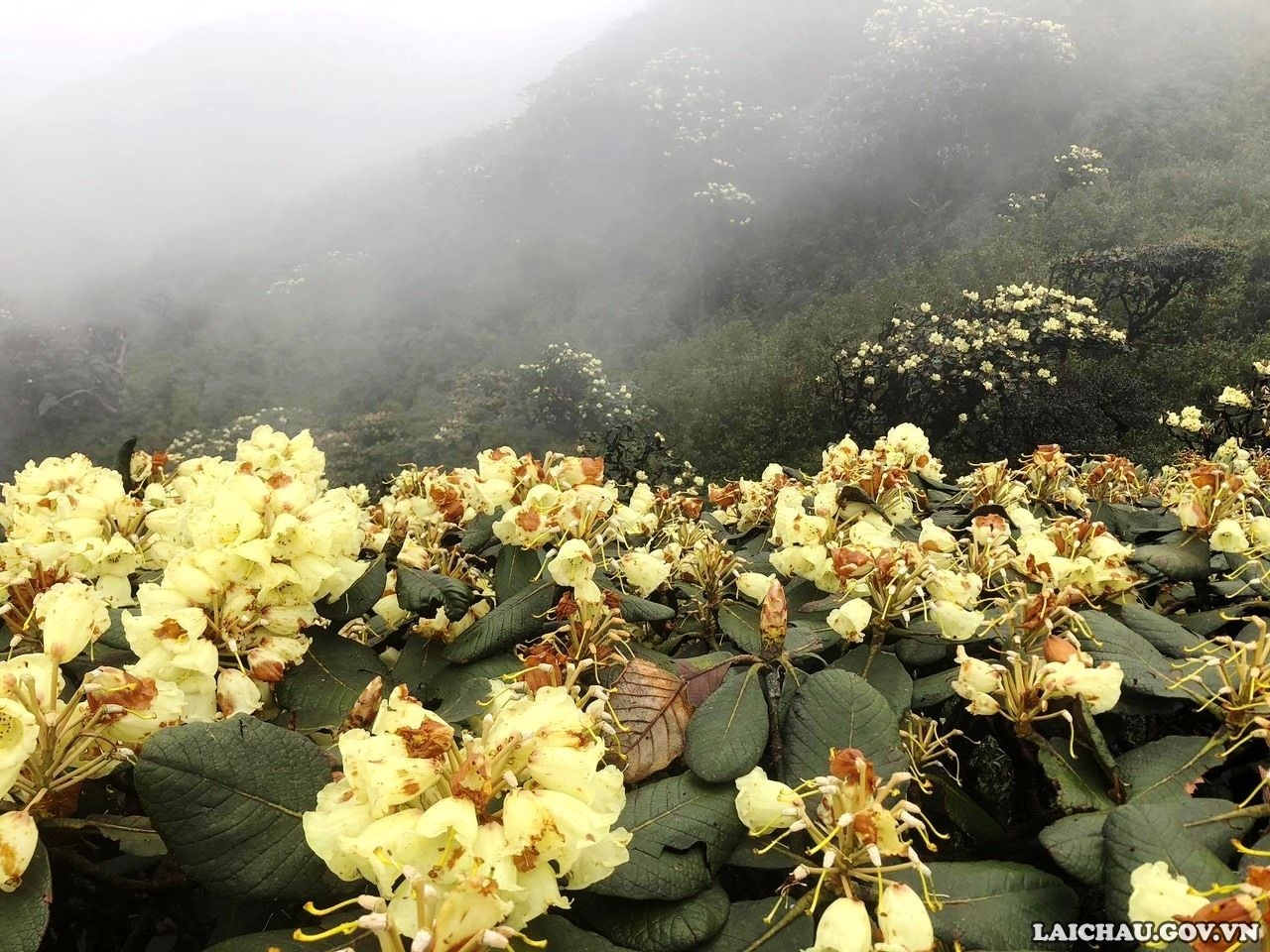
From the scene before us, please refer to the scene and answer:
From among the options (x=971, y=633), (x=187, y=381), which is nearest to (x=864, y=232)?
(x=187, y=381)

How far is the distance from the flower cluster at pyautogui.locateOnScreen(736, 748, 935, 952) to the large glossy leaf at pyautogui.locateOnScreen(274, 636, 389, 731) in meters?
0.44

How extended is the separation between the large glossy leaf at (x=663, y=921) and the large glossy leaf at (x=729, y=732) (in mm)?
103

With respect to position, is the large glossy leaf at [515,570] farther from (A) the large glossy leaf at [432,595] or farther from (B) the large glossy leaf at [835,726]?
(B) the large glossy leaf at [835,726]

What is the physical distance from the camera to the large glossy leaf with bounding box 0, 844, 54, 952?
1.77ft

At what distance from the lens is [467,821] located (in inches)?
20.1

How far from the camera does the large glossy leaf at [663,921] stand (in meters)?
0.60

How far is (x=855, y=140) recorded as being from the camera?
553 inches

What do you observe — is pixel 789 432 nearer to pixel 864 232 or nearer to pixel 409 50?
pixel 864 232

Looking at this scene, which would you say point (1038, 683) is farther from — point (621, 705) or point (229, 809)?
point (229, 809)

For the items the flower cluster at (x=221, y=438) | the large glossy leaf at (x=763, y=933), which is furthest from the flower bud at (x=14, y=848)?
the flower cluster at (x=221, y=438)

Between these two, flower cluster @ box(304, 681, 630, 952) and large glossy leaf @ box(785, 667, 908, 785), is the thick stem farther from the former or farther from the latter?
flower cluster @ box(304, 681, 630, 952)

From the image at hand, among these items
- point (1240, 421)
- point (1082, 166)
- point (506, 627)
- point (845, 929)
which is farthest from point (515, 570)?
point (1082, 166)

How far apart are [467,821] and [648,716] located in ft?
1.02

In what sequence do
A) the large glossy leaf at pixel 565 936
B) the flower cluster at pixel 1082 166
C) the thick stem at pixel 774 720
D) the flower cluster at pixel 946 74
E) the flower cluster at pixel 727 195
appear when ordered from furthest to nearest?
the flower cluster at pixel 727 195, the flower cluster at pixel 946 74, the flower cluster at pixel 1082 166, the thick stem at pixel 774 720, the large glossy leaf at pixel 565 936
